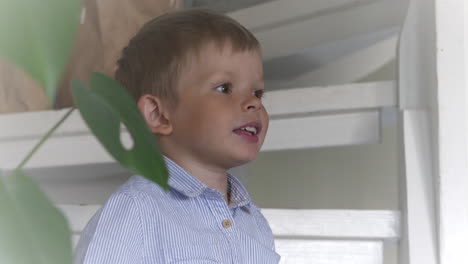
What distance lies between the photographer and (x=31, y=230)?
161 millimetres

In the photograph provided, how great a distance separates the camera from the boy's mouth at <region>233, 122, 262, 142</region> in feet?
2.44

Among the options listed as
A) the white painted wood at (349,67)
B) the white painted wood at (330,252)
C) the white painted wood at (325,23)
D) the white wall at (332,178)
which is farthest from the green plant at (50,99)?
the white wall at (332,178)

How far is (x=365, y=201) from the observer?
4.17 ft

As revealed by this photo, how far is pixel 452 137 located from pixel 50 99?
57 centimetres

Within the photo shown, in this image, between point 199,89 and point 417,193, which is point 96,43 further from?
point 417,193

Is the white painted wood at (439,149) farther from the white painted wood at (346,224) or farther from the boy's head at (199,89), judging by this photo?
the boy's head at (199,89)

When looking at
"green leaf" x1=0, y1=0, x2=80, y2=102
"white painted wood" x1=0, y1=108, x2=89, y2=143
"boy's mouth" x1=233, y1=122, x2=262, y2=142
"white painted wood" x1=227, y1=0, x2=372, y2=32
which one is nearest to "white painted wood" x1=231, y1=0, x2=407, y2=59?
"white painted wood" x1=227, y1=0, x2=372, y2=32

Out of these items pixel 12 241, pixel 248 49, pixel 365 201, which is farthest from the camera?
pixel 365 201

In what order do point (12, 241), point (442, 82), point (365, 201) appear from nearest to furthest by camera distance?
1. point (12, 241)
2. point (442, 82)
3. point (365, 201)

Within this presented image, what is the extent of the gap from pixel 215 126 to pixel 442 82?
10.2 inches

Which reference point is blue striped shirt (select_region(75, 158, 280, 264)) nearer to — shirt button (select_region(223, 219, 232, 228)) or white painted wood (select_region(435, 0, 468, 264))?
shirt button (select_region(223, 219, 232, 228))

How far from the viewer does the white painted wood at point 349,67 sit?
3.64 ft

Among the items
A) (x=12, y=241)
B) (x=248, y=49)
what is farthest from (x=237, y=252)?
(x=12, y=241)

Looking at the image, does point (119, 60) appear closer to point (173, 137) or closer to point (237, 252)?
point (173, 137)
